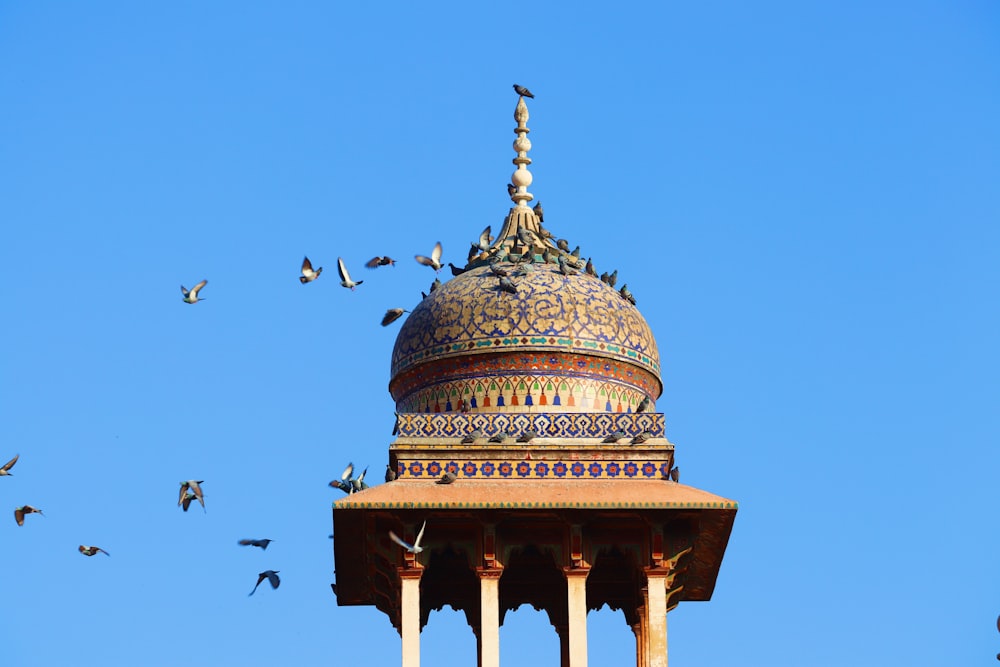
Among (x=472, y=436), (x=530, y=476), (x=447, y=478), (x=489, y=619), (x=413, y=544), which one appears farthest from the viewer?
(x=472, y=436)

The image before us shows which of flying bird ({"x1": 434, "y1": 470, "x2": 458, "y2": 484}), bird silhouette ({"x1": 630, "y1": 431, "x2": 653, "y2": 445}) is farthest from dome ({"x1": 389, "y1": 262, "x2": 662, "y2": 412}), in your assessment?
flying bird ({"x1": 434, "y1": 470, "x2": 458, "y2": 484})

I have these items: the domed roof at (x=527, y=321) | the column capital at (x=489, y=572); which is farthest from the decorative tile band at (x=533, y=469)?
the domed roof at (x=527, y=321)

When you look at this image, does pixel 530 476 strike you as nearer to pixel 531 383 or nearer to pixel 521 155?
pixel 531 383

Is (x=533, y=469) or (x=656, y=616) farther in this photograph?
(x=533, y=469)

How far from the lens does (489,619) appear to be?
29.8m

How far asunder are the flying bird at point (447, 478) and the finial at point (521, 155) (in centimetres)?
586

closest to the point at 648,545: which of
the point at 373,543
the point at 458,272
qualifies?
the point at 373,543

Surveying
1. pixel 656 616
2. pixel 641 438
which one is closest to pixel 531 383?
pixel 641 438

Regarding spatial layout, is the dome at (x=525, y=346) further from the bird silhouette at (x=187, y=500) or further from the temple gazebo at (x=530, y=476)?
the bird silhouette at (x=187, y=500)

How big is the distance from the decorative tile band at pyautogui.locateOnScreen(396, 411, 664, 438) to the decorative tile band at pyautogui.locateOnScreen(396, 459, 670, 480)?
1.43 feet

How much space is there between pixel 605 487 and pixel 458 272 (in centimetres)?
523

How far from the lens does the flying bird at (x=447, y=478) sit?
30.3 meters

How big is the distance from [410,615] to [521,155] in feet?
27.6

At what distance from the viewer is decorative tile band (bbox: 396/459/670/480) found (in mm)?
30625
